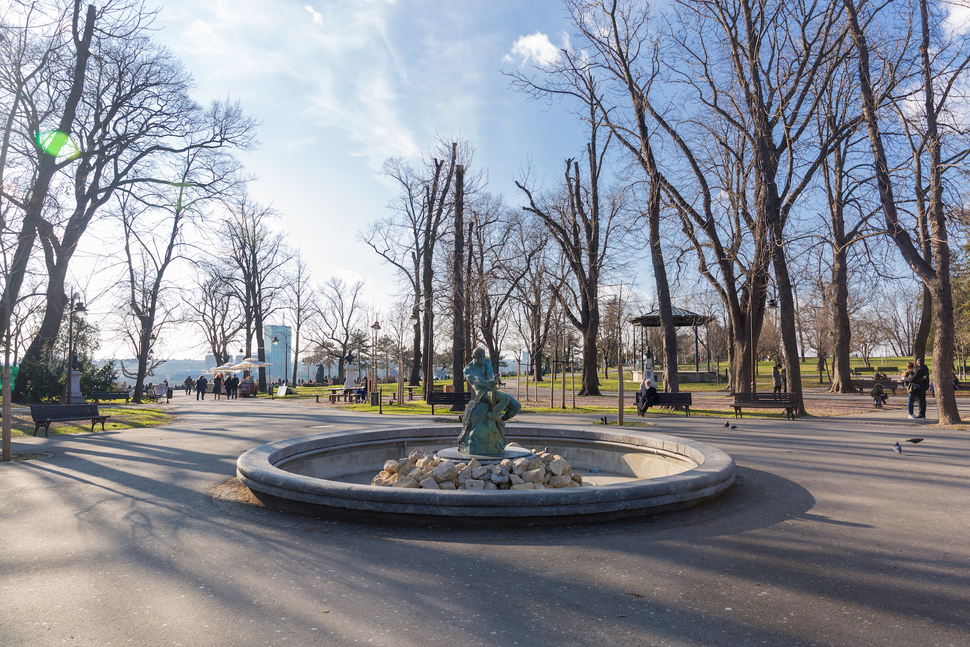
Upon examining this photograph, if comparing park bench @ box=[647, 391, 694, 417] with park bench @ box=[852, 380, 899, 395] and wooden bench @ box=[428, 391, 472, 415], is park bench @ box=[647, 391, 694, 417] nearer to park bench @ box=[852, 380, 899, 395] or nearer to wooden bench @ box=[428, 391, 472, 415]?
wooden bench @ box=[428, 391, 472, 415]

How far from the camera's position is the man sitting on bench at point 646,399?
18047mm

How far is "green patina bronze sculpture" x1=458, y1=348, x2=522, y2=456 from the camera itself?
8266 millimetres

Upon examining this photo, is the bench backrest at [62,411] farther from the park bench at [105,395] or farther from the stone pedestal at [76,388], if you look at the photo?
the park bench at [105,395]

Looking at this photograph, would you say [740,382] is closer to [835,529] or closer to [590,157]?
[590,157]

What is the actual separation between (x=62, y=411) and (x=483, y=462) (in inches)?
475

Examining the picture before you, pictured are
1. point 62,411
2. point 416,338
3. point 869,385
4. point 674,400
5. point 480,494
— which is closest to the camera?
point 480,494

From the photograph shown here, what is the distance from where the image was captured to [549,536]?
17.1 ft

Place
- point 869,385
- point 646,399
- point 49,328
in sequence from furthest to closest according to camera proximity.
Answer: point 869,385 → point 49,328 → point 646,399

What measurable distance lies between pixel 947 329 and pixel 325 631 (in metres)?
16.2

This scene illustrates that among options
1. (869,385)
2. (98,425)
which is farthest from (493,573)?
(869,385)

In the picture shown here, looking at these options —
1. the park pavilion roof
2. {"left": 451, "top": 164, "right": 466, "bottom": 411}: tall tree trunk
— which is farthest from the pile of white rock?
the park pavilion roof

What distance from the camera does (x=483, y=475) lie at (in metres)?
7.22

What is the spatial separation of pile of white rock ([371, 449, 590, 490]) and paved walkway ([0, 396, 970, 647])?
157cm

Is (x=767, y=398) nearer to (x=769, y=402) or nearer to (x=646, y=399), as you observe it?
(x=769, y=402)
